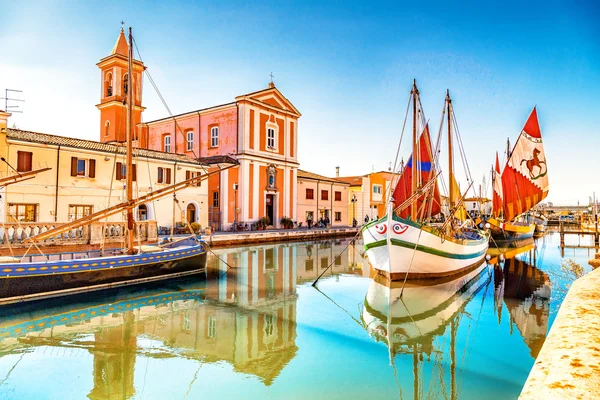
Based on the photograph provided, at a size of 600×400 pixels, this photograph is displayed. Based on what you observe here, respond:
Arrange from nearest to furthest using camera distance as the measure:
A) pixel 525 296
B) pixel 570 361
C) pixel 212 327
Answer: pixel 570 361, pixel 212 327, pixel 525 296

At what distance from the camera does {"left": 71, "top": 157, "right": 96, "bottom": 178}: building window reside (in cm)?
2233

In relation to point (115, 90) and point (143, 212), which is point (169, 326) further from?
point (115, 90)

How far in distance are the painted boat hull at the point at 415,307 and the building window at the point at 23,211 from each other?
17.3 meters

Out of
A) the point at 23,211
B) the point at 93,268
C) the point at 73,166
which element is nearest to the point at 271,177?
the point at 73,166

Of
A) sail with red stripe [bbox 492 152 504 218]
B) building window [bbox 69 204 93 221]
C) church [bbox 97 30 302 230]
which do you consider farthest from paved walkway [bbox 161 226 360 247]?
sail with red stripe [bbox 492 152 504 218]

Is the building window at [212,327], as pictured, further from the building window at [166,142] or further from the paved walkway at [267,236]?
the building window at [166,142]

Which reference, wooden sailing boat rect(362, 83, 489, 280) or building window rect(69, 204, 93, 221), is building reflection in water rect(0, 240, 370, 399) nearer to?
wooden sailing boat rect(362, 83, 489, 280)

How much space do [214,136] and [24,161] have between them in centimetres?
1760

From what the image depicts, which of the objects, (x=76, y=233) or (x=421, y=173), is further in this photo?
(x=421, y=173)

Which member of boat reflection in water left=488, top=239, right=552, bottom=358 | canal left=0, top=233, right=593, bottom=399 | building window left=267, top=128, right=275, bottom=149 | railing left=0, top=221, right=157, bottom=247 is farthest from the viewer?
building window left=267, top=128, right=275, bottom=149

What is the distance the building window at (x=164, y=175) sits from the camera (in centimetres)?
2699

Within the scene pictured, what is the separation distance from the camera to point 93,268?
1244cm

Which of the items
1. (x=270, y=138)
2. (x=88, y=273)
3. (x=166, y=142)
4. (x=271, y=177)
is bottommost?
(x=88, y=273)

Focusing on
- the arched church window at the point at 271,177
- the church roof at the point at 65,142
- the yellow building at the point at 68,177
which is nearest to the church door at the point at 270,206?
the arched church window at the point at 271,177
